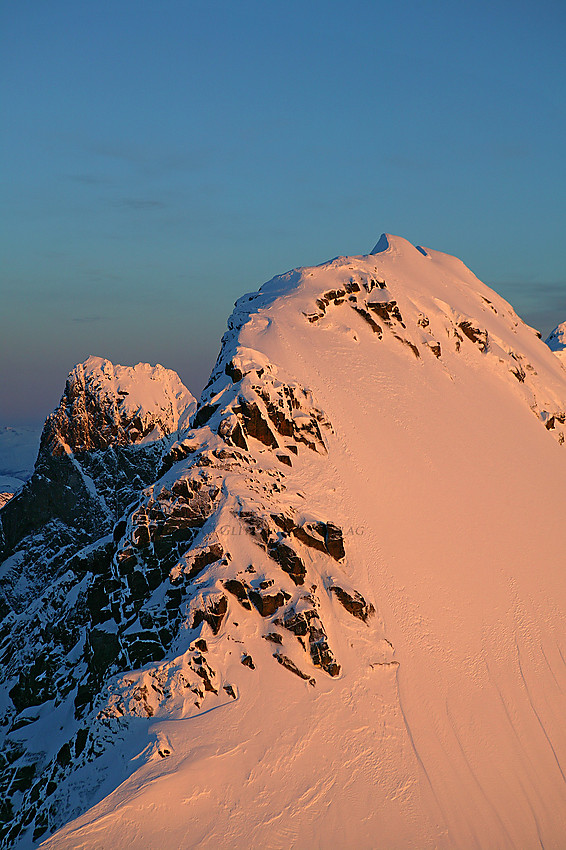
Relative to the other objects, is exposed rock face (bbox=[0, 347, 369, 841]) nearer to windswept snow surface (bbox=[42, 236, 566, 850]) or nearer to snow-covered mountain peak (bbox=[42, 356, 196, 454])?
windswept snow surface (bbox=[42, 236, 566, 850])

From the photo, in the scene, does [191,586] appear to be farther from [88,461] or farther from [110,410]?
[110,410]

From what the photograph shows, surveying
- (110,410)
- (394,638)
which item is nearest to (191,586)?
(394,638)

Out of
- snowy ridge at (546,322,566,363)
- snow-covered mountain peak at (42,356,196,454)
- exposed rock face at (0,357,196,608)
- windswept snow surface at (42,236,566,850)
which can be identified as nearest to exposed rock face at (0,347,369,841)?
windswept snow surface at (42,236,566,850)

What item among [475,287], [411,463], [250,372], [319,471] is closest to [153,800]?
[319,471]

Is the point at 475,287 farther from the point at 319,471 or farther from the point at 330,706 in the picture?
the point at 330,706

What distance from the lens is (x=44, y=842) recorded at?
30.7 metres

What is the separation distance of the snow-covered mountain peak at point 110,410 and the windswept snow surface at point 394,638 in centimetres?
3533

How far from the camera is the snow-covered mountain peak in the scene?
348ft

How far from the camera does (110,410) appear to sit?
108 metres

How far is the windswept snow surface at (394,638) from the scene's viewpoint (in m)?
35.7

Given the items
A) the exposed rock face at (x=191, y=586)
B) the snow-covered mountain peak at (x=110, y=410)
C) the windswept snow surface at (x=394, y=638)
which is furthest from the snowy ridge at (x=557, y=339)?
the exposed rock face at (x=191, y=586)

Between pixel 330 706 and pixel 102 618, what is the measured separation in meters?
17.3

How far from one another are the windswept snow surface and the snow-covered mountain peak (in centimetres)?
3533

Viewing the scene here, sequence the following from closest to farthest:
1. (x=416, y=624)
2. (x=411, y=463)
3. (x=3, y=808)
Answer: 1. (x=3, y=808)
2. (x=416, y=624)
3. (x=411, y=463)
